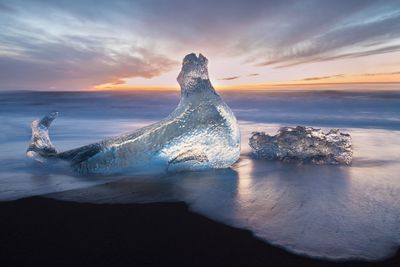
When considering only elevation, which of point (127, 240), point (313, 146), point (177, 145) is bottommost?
point (127, 240)

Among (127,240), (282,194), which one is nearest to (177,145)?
(282,194)

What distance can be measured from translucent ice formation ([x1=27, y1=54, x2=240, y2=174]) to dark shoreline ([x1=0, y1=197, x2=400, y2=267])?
3.00ft

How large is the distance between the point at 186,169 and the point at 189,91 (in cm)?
82

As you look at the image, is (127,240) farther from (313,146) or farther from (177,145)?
(313,146)

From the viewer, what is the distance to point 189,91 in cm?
349

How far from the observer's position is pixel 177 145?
3.25 m

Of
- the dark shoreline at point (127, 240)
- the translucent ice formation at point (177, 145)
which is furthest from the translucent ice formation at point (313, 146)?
the dark shoreline at point (127, 240)

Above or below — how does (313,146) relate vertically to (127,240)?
above

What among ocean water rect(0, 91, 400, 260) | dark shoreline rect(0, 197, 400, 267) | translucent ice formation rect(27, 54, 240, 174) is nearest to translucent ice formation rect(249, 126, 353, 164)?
ocean water rect(0, 91, 400, 260)

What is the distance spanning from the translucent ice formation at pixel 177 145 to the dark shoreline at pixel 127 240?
91 cm

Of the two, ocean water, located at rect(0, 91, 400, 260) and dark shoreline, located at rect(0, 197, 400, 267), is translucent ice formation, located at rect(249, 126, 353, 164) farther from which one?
dark shoreline, located at rect(0, 197, 400, 267)

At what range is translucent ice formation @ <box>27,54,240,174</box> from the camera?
3.26 metres

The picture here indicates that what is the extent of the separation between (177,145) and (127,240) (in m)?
1.51

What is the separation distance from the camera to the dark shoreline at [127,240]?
64.3 inches
